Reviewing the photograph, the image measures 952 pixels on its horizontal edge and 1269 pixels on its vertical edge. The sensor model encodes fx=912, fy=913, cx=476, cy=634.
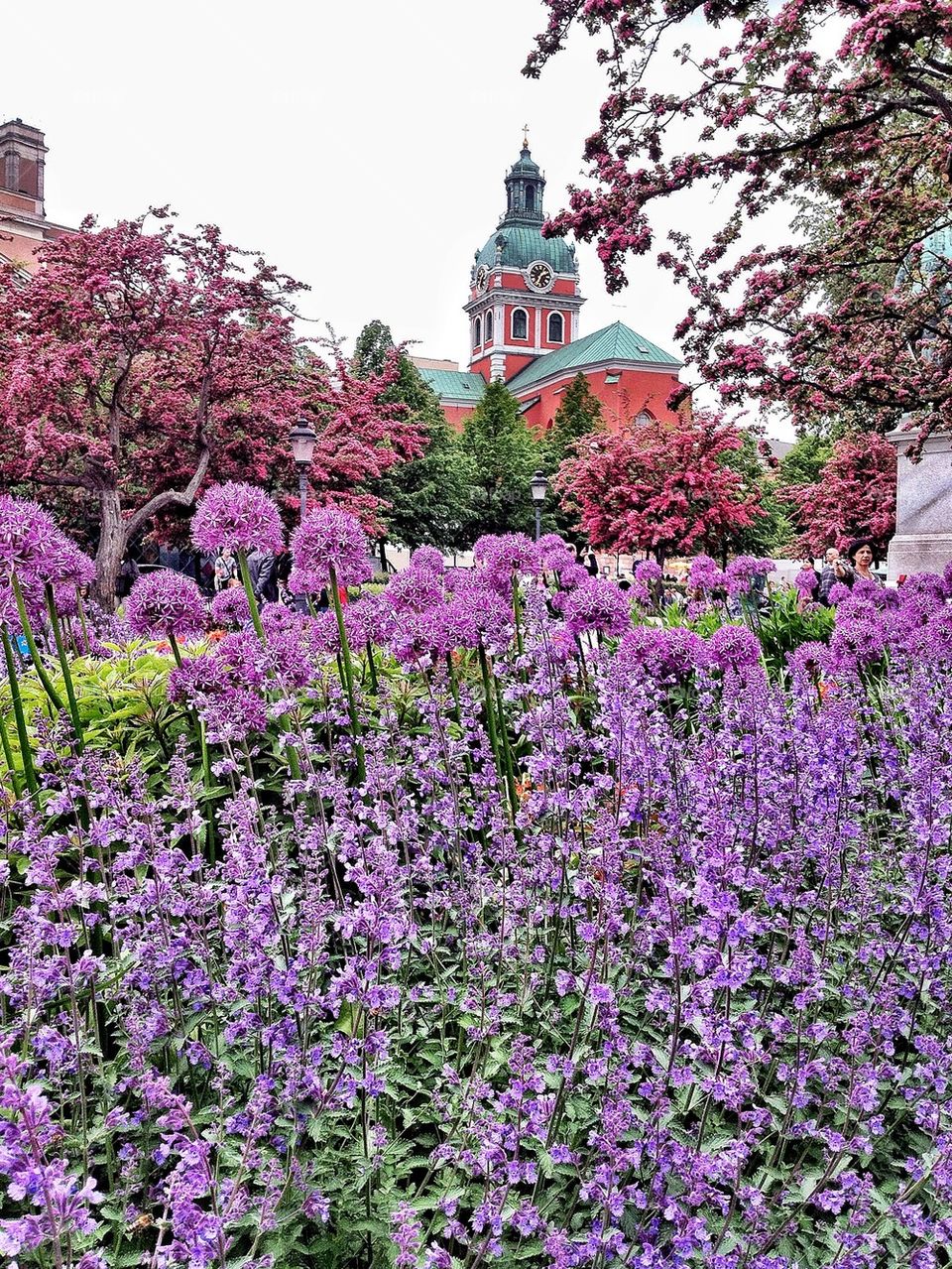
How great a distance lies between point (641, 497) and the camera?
21750 millimetres

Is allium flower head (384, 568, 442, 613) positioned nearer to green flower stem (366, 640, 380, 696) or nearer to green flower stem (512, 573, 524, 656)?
green flower stem (366, 640, 380, 696)

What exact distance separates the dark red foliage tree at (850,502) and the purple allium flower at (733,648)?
20.9 meters

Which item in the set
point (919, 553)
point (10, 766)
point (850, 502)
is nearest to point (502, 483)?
point (850, 502)

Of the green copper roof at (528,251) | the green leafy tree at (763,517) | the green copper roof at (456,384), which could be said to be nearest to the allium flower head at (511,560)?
the green leafy tree at (763,517)

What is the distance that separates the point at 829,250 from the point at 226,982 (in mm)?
6556

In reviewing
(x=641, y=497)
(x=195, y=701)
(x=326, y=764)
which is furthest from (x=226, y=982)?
(x=641, y=497)

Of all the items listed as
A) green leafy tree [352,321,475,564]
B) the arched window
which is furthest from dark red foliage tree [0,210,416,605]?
the arched window

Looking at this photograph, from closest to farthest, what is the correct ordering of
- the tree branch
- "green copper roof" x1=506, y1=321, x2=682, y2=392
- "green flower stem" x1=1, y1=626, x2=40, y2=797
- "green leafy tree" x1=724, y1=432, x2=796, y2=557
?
"green flower stem" x1=1, y1=626, x2=40, y2=797
the tree branch
"green leafy tree" x1=724, y1=432, x2=796, y2=557
"green copper roof" x1=506, y1=321, x2=682, y2=392

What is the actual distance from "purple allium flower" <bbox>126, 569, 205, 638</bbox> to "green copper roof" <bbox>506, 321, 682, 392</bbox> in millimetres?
64333

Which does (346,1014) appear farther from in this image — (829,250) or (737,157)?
(829,250)

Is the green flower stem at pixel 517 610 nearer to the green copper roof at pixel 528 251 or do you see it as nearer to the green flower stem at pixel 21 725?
the green flower stem at pixel 21 725

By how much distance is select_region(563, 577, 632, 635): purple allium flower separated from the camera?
12.3 ft

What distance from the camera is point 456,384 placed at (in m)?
85.4

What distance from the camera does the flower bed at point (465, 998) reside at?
5.76 feet
